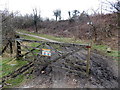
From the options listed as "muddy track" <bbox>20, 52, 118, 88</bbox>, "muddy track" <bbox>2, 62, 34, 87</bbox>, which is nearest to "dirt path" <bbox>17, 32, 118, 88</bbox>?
"muddy track" <bbox>20, 52, 118, 88</bbox>

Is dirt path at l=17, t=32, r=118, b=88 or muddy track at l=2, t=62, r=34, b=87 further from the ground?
muddy track at l=2, t=62, r=34, b=87

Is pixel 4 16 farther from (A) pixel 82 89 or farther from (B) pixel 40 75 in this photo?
(A) pixel 82 89

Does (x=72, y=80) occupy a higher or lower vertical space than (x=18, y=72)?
lower

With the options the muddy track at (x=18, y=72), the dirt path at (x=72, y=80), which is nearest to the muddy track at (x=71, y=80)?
the dirt path at (x=72, y=80)

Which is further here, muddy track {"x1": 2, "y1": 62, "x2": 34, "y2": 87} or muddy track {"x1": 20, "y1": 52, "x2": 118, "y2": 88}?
muddy track {"x1": 2, "y1": 62, "x2": 34, "y2": 87}

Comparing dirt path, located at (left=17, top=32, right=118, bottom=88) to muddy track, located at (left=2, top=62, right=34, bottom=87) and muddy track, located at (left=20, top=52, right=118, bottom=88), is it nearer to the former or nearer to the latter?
muddy track, located at (left=20, top=52, right=118, bottom=88)

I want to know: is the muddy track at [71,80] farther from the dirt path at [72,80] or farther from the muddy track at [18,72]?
the muddy track at [18,72]

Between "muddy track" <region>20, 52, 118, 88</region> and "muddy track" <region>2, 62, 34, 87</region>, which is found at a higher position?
"muddy track" <region>2, 62, 34, 87</region>

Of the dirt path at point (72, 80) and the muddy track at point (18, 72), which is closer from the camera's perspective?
the dirt path at point (72, 80)

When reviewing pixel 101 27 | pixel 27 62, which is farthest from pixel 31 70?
pixel 101 27

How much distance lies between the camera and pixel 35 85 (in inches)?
118

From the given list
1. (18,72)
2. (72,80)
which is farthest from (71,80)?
(18,72)

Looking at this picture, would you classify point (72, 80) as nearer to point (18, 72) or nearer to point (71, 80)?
point (71, 80)

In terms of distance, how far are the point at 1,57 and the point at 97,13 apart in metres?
14.5
